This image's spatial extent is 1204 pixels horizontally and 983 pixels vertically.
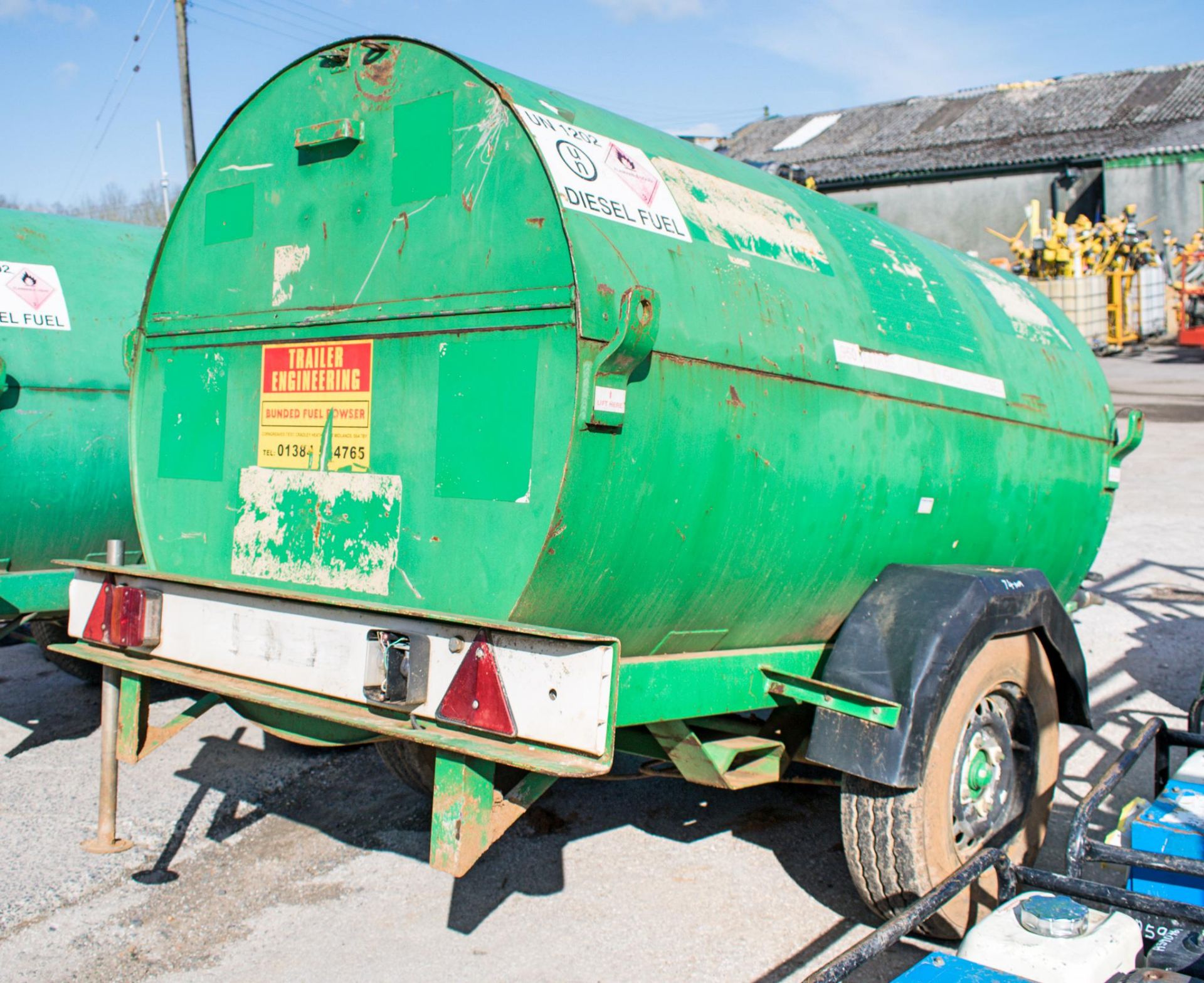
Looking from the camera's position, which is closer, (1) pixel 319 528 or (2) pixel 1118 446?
(1) pixel 319 528

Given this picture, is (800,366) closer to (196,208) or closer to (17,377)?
(196,208)

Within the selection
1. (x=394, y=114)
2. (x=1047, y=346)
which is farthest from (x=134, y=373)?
(x=1047, y=346)

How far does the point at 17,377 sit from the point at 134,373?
1424 millimetres

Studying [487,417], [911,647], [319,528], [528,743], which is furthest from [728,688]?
[319,528]

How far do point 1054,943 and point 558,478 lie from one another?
144 cm

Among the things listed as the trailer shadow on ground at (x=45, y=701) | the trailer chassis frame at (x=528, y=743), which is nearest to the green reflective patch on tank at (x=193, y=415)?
the trailer chassis frame at (x=528, y=743)

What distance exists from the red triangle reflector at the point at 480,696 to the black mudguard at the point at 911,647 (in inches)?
44.8

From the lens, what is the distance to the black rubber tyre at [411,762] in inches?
158

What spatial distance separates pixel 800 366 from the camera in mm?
3197

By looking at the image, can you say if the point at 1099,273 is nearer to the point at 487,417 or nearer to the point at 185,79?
the point at 185,79

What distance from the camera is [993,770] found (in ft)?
12.3

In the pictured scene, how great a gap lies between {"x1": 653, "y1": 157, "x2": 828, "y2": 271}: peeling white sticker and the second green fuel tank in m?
0.01

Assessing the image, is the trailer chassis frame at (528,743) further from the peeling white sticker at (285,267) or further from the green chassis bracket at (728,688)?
the peeling white sticker at (285,267)

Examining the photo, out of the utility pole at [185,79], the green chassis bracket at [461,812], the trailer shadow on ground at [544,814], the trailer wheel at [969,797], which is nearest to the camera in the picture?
the green chassis bracket at [461,812]
